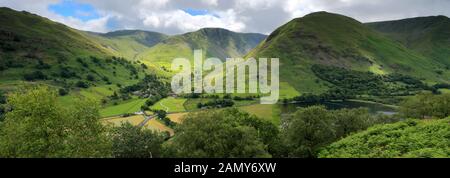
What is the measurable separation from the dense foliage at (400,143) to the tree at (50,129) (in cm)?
2581

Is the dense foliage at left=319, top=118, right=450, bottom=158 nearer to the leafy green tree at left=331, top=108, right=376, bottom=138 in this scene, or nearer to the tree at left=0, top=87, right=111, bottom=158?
the tree at left=0, top=87, right=111, bottom=158

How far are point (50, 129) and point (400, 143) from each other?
38.0m

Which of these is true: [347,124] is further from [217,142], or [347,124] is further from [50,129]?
[50,129]

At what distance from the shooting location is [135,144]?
5694 cm

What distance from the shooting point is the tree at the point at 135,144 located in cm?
5628

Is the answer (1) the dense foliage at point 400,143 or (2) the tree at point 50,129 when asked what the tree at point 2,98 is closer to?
(2) the tree at point 50,129

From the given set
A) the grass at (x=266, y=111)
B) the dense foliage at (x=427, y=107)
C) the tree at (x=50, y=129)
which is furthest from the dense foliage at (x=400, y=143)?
the grass at (x=266, y=111)

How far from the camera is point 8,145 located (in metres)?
35.0

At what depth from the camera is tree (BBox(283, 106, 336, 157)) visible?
205ft

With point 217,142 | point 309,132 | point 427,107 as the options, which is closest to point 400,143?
point 217,142

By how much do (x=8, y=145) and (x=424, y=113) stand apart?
107 meters

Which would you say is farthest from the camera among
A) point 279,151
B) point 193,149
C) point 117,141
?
point 279,151
